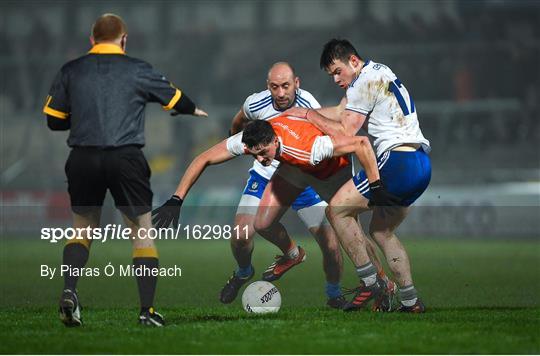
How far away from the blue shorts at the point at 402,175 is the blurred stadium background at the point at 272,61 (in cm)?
2124

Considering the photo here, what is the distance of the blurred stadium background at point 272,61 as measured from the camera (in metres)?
32.8

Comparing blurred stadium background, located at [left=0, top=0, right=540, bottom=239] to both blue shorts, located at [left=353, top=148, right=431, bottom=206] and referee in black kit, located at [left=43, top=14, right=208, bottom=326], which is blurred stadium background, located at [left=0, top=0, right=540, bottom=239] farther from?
referee in black kit, located at [left=43, top=14, right=208, bottom=326]

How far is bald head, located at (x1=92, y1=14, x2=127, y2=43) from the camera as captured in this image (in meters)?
7.87

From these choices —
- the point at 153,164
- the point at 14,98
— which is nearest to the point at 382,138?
the point at 153,164

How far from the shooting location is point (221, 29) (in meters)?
36.6

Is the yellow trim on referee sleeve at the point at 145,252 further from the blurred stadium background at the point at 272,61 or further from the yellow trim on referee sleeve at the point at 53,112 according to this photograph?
the blurred stadium background at the point at 272,61

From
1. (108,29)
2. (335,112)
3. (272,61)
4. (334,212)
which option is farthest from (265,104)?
(272,61)

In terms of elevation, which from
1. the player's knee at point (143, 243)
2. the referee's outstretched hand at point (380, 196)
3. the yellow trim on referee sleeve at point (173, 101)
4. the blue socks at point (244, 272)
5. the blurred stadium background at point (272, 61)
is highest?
the yellow trim on referee sleeve at point (173, 101)

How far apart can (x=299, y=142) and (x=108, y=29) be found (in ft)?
6.54

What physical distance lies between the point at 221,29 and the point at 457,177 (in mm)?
10860

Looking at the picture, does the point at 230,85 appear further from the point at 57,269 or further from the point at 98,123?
the point at 98,123

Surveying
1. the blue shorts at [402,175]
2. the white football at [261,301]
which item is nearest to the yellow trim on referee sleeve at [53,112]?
the white football at [261,301]

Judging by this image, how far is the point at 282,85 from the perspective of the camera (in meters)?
10.3

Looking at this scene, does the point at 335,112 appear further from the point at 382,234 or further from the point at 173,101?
the point at 173,101
